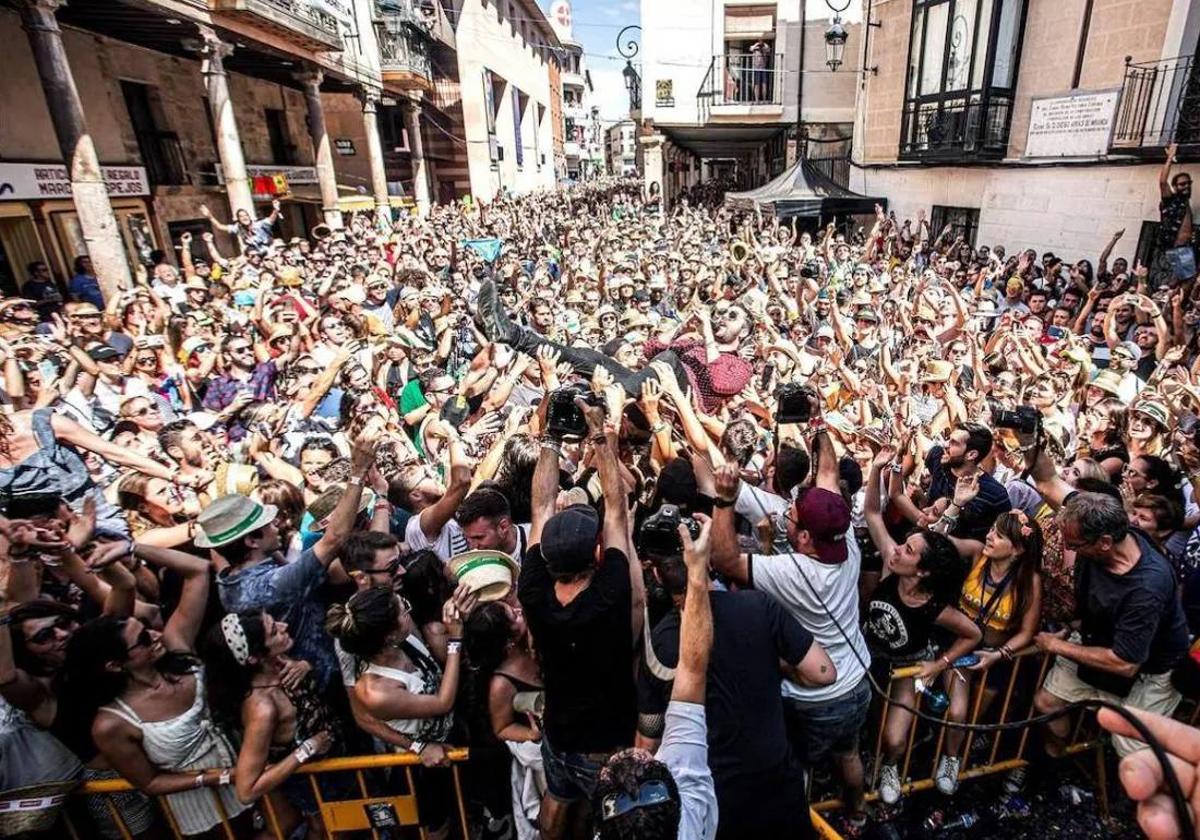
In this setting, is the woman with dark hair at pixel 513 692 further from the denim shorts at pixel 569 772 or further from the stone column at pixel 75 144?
the stone column at pixel 75 144

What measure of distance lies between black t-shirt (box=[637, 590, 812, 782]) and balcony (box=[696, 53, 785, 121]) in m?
24.3

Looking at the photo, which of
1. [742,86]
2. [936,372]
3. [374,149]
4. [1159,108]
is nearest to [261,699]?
[936,372]

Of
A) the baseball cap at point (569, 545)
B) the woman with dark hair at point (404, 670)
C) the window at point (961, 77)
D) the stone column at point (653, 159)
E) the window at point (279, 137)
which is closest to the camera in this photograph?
the baseball cap at point (569, 545)

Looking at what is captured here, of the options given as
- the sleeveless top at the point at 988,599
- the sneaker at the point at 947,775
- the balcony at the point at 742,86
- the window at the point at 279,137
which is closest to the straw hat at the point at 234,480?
the sleeveless top at the point at 988,599

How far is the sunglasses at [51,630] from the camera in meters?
2.23

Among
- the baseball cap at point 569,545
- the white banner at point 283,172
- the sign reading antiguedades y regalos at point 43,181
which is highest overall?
the white banner at point 283,172

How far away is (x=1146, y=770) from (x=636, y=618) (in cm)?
142

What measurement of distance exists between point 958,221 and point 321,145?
16372mm

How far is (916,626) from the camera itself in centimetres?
266

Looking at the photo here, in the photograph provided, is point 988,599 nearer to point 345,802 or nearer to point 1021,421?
point 1021,421

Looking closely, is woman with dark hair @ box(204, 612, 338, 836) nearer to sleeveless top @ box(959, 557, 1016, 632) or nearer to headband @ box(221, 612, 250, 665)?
headband @ box(221, 612, 250, 665)

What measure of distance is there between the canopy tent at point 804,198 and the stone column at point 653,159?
30.1 ft

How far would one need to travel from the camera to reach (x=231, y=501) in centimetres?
264

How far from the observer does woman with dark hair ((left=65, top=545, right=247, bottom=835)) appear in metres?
1.99
